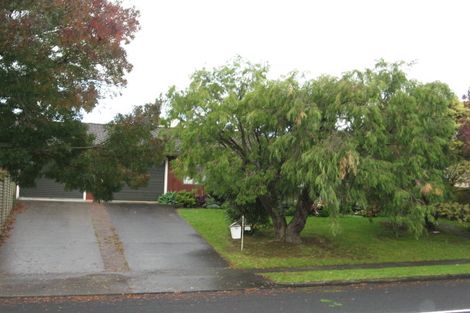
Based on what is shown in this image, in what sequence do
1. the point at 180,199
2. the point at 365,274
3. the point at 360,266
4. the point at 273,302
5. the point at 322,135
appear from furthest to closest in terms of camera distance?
the point at 180,199 → the point at 360,266 → the point at 322,135 → the point at 365,274 → the point at 273,302

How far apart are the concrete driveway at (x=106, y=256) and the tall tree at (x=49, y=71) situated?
3036 millimetres

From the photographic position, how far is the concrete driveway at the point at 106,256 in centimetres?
1123

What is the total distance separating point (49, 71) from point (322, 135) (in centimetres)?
762

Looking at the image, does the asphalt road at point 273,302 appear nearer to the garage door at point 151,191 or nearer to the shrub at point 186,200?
the shrub at point 186,200

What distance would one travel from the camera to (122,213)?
2256 centimetres

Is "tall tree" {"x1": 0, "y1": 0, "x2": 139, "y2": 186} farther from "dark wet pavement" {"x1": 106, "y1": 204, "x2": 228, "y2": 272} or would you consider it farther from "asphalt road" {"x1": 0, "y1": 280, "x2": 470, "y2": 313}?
"dark wet pavement" {"x1": 106, "y1": 204, "x2": 228, "y2": 272}

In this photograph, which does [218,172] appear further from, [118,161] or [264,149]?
[118,161]

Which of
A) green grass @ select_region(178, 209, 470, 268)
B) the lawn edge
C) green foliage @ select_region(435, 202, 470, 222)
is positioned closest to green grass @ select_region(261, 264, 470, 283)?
the lawn edge

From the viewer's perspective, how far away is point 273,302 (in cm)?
974

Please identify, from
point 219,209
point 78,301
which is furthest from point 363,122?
point 219,209

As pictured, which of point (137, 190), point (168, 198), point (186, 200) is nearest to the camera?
point (186, 200)

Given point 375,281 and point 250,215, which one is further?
point 250,215

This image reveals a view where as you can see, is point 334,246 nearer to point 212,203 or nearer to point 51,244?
point 51,244

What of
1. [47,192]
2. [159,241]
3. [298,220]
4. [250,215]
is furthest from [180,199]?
[298,220]
